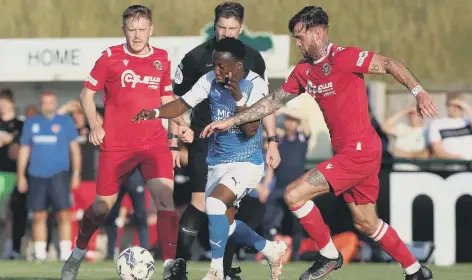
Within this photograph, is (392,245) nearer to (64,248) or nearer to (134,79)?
(134,79)

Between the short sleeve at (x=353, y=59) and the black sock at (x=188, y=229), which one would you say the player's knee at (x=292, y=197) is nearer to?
the short sleeve at (x=353, y=59)

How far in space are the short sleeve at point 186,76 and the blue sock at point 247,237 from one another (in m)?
1.22

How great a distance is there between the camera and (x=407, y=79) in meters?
8.84

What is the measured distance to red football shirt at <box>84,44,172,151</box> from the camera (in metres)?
10.2

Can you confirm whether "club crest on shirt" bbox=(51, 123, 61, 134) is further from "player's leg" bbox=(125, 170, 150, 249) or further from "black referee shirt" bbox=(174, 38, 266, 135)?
"black referee shirt" bbox=(174, 38, 266, 135)

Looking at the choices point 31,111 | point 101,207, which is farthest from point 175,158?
point 31,111

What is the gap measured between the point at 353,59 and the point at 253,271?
178 inches

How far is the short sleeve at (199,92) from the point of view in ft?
31.5

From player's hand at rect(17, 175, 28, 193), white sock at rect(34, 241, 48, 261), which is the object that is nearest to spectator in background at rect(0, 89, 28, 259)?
player's hand at rect(17, 175, 28, 193)

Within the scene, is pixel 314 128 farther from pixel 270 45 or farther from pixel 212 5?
pixel 212 5

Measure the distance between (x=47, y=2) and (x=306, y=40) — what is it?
79.5 ft

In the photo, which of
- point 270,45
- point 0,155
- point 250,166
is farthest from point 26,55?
point 250,166

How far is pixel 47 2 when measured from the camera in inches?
1291

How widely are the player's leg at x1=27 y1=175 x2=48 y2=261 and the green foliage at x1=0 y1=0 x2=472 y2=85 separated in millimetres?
15003
